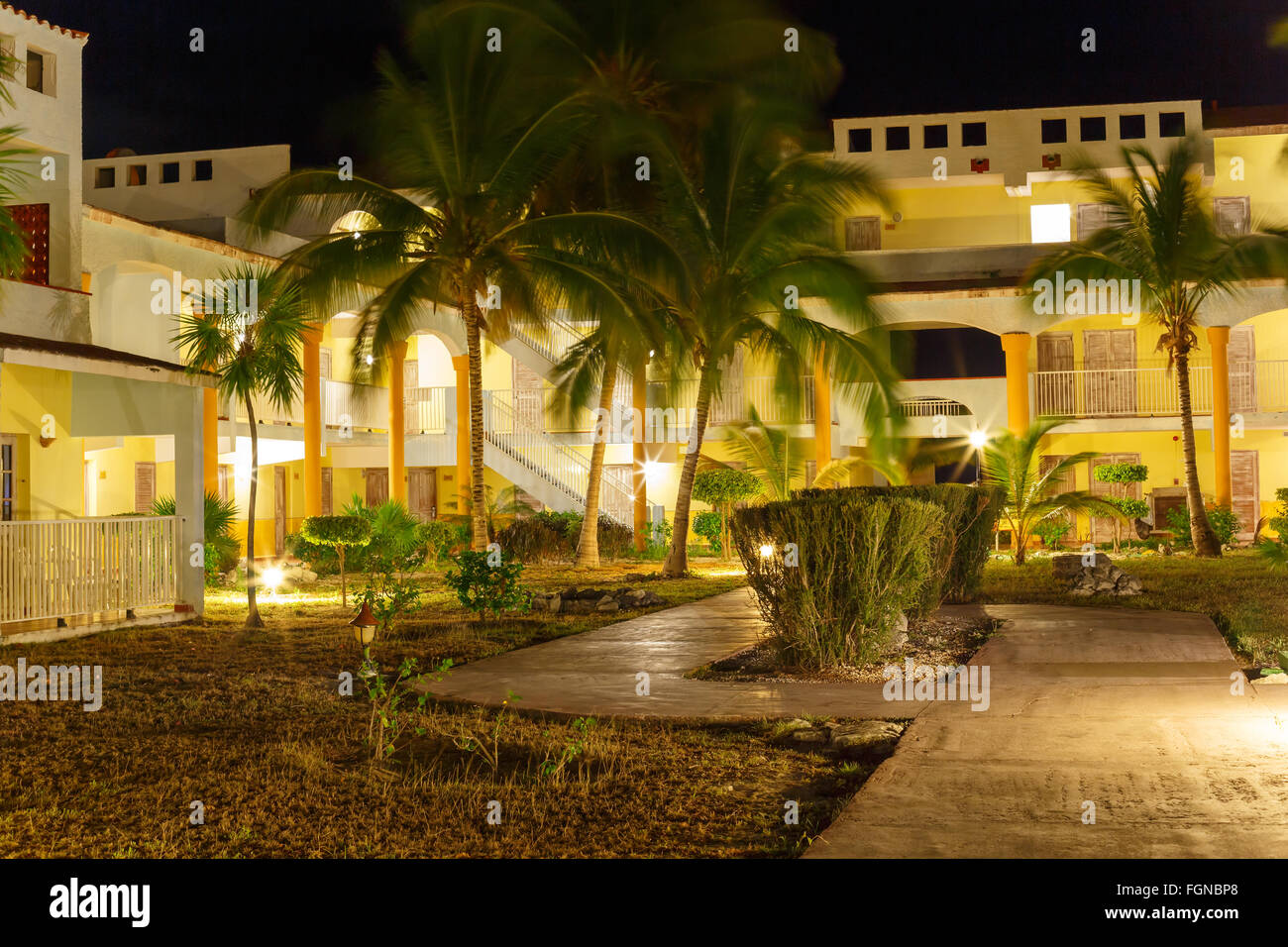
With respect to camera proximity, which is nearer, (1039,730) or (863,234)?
(1039,730)

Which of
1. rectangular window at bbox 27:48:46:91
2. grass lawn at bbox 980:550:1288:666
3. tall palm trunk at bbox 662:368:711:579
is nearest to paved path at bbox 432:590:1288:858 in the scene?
grass lawn at bbox 980:550:1288:666

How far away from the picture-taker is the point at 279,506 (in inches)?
1108

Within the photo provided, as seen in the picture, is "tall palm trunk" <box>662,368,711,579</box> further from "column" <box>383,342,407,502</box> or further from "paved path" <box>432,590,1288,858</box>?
"paved path" <box>432,590,1288,858</box>

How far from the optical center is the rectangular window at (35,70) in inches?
608

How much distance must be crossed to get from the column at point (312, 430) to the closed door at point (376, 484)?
776cm

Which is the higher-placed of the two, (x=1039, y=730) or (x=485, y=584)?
(x=485, y=584)

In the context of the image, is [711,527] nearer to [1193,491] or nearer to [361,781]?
[1193,491]

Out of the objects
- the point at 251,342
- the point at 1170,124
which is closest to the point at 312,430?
the point at 251,342

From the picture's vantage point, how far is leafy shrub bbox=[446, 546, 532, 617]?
529 inches

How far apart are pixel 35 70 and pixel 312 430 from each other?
368 inches

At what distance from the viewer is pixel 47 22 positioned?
606 inches

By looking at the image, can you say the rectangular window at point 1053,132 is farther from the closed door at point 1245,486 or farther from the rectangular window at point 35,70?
the rectangular window at point 35,70

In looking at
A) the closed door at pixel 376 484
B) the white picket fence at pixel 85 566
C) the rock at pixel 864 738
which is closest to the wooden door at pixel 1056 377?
the closed door at pixel 376 484
